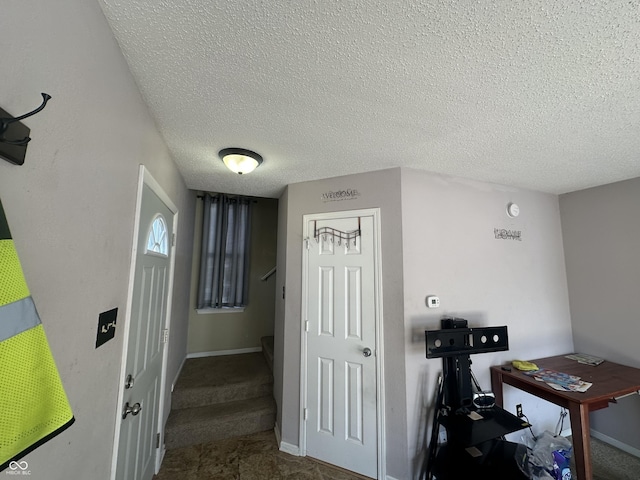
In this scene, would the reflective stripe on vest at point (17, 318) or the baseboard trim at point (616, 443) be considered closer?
the reflective stripe on vest at point (17, 318)

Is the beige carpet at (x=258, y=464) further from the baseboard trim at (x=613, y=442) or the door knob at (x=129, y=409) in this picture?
the door knob at (x=129, y=409)

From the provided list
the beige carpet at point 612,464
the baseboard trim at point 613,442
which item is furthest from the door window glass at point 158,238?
the baseboard trim at point 613,442

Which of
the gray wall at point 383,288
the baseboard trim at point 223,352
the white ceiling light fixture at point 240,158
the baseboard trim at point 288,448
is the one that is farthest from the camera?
the baseboard trim at point 223,352

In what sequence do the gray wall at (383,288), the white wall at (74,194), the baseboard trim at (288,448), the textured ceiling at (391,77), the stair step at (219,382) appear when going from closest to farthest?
the white wall at (74,194) → the textured ceiling at (391,77) → the gray wall at (383,288) → the baseboard trim at (288,448) → the stair step at (219,382)

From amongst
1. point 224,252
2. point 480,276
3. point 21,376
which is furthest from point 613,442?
point 224,252

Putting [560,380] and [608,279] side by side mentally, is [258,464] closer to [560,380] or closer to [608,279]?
[560,380]

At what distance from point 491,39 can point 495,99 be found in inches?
16.2

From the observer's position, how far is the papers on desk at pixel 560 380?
6.03ft

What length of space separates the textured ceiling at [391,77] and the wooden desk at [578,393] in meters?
1.73

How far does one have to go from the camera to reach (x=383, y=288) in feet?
6.69

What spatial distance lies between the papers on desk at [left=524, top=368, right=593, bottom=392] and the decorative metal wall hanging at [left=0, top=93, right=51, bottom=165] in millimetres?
3000

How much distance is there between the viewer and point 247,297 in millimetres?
3689

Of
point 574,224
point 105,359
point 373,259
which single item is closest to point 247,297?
point 373,259

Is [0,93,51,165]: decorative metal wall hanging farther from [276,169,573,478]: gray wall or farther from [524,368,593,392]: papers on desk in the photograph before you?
[524,368,593,392]: papers on desk
